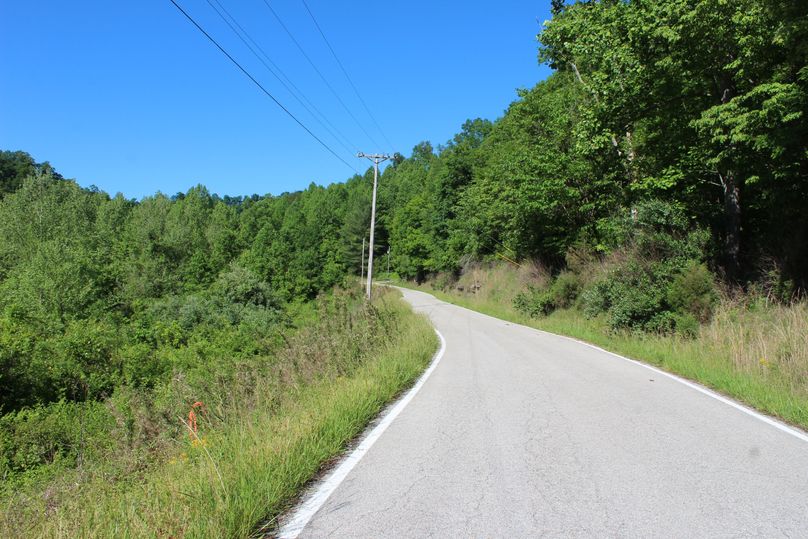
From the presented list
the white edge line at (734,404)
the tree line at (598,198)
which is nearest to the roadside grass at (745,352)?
the white edge line at (734,404)

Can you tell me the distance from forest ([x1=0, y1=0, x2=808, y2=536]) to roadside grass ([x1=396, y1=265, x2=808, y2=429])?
2.54 feet

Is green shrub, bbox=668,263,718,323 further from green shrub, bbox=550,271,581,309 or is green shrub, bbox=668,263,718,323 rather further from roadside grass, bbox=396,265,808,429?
green shrub, bbox=550,271,581,309

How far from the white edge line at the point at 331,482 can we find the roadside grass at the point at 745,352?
16.9 feet

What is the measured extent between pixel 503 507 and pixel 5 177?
387 feet

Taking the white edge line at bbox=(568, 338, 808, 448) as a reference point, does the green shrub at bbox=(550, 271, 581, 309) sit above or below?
above

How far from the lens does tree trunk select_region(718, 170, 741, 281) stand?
49.6 ft

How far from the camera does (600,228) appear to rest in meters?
23.0

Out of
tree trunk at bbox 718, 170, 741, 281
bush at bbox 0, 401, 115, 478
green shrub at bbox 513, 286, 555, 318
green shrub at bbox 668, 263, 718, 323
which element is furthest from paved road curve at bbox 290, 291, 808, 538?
green shrub at bbox 513, 286, 555, 318

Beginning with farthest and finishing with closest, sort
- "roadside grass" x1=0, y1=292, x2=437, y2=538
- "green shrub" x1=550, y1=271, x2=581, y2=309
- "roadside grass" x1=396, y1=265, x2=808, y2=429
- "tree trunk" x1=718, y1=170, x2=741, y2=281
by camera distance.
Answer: "green shrub" x1=550, y1=271, x2=581, y2=309, "tree trunk" x1=718, y1=170, x2=741, y2=281, "roadside grass" x1=396, y1=265, x2=808, y2=429, "roadside grass" x1=0, y1=292, x2=437, y2=538

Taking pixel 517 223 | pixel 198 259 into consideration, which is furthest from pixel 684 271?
pixel 198 259

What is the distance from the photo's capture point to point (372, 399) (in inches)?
286

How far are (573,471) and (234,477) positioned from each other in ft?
9.78

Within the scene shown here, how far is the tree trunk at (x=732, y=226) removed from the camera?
15132 millimetres

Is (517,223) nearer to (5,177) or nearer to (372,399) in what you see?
(372,399)
